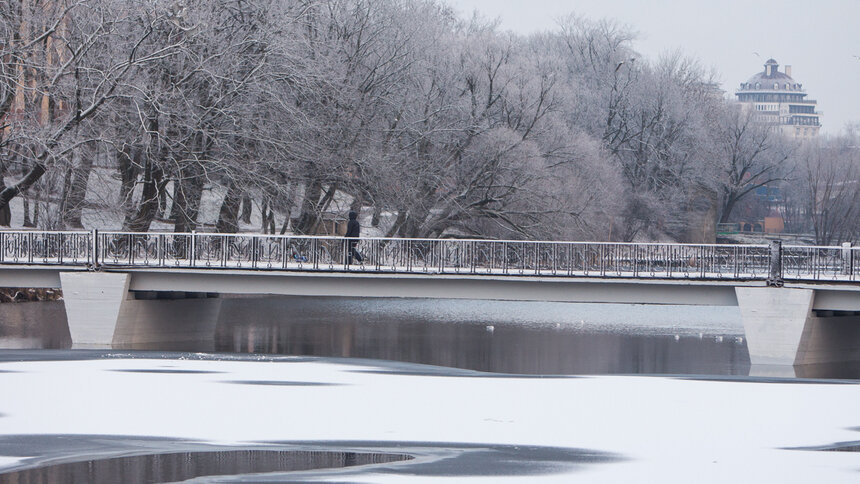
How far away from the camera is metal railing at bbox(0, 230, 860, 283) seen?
31.6 metres

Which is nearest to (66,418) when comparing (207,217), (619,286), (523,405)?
(523,405)

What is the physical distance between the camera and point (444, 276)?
32406mm

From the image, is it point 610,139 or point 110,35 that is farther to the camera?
point 610,139

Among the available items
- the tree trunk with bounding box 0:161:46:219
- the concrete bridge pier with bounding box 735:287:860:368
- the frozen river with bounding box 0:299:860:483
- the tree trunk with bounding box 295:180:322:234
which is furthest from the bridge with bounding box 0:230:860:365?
Answer: the tree trunk with bounding box 295:180:322:234

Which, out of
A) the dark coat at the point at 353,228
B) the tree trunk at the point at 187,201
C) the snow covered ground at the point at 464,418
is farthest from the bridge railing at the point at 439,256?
the tree trunk at the point at 187,201

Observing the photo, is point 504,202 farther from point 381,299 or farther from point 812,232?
point 812,232

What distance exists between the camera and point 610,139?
71.8m

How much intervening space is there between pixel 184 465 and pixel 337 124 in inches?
1338

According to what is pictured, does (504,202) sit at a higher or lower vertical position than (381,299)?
higher

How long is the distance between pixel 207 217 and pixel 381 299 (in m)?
9.42

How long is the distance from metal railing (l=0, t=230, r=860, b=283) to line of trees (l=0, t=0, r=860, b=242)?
5659 millimetres

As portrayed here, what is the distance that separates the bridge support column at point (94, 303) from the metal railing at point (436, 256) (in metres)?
0.74

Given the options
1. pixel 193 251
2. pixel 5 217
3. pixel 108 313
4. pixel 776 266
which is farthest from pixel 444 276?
pixel 5 217

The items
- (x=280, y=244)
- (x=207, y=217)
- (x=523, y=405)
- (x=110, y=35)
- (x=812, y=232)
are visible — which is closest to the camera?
(x=523, y=405)
